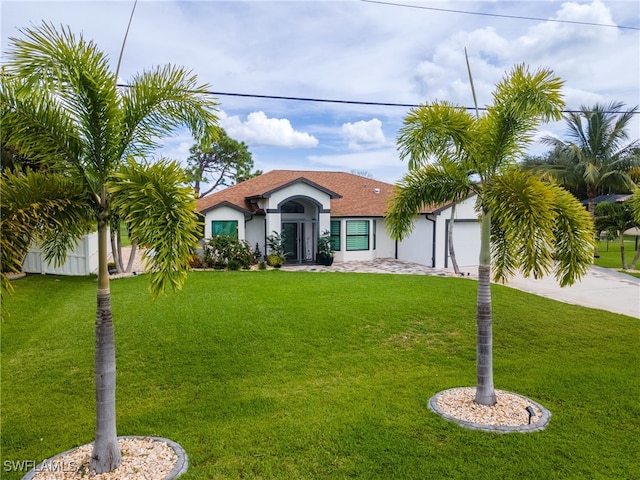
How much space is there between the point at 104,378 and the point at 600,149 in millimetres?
27743

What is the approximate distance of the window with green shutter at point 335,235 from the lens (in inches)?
816

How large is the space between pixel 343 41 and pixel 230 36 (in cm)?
337

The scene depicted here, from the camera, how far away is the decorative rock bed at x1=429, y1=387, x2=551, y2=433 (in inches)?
210

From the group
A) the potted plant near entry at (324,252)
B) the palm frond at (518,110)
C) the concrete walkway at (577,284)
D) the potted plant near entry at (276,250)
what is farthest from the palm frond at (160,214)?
the potted plant near entry at (324,252)

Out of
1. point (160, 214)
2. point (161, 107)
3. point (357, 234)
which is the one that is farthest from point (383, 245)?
point (160, 214)

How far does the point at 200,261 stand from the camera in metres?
18.1

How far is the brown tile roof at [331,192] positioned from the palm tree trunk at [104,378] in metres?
14.4

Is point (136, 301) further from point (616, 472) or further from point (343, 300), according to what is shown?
point (616, 472)

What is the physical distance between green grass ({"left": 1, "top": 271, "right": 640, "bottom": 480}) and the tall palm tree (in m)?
14.9

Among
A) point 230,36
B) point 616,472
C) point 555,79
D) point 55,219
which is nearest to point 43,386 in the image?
point 55,219

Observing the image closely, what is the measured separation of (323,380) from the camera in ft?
22.9

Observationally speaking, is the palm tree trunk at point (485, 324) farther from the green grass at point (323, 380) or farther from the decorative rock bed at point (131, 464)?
the decorative rock bed at point (131, 464)

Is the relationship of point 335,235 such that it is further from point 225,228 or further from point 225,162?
point 225,162

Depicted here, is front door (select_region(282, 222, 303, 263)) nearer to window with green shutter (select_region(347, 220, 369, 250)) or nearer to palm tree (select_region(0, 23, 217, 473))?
window with green shutter (select_region(347, 220, 369, 250))
